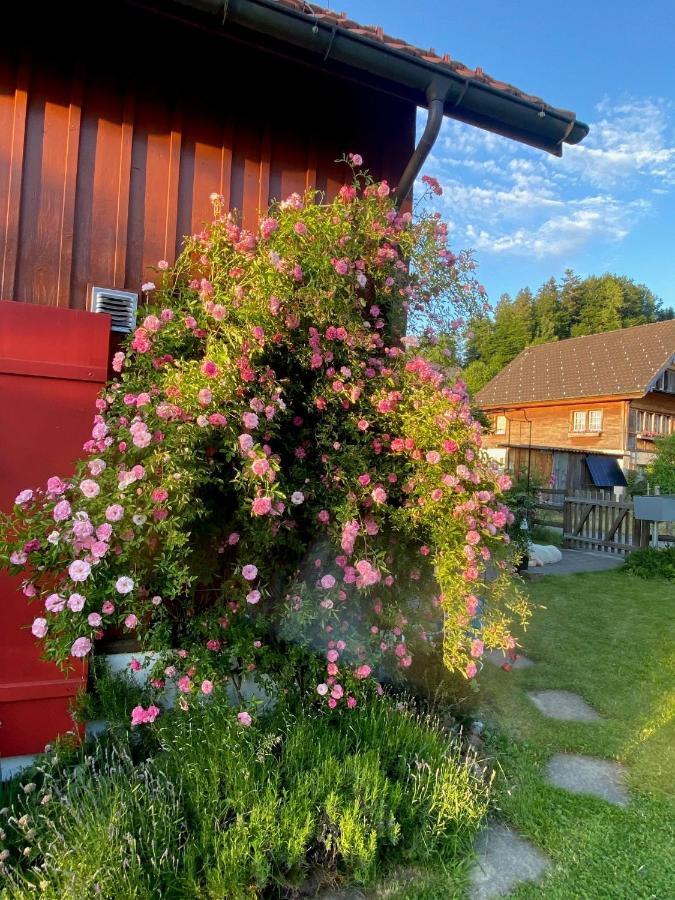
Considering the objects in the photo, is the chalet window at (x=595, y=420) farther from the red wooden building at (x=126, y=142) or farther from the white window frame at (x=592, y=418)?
the red wooden building at (x=126, y=142)

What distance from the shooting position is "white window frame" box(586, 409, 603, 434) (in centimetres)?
1806

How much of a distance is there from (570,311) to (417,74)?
50221 mm

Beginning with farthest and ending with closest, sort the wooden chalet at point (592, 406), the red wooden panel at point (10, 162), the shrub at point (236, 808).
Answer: the wooden chalet at point (592, 406) < the red wooden panel at point (10, 162) < the shrub at point (236, 808)

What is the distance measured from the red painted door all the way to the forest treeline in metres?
40.2

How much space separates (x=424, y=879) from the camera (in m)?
1.73

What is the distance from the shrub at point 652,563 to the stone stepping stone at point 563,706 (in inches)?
199

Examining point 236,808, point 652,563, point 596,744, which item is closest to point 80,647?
point 236,808

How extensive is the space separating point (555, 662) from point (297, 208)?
381 centimetres

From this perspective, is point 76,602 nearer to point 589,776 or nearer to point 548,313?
point 589,776

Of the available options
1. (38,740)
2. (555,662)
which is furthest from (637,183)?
(38,740)

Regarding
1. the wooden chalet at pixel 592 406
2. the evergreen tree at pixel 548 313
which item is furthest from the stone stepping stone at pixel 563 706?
the evergreen tree at pixel 548 313

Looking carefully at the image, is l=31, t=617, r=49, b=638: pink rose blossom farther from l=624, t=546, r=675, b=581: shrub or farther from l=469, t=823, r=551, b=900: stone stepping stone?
l=624, t=546, r=675, b=581: shrub

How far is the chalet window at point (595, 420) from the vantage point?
59.4 feet

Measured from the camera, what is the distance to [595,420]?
1827 centimetres
